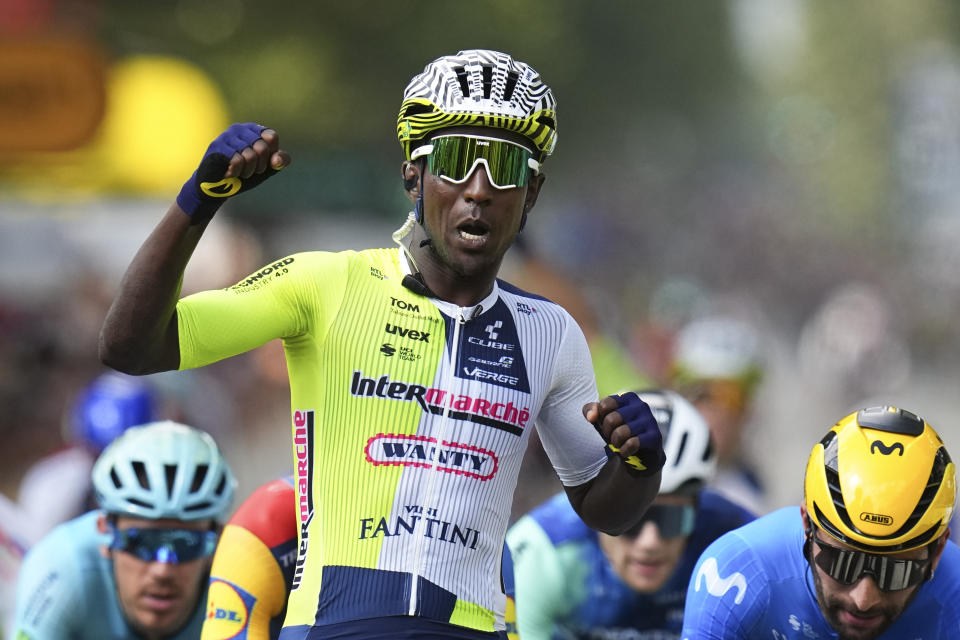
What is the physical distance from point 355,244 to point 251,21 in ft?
24.4

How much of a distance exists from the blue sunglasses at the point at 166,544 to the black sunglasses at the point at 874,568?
2.91m

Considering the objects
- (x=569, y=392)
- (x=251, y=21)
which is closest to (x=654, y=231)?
(x=251, y=21)

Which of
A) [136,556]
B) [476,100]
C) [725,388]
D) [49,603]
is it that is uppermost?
[725,388]

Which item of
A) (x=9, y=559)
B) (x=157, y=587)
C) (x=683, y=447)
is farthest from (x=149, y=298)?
(x=9, y=559)

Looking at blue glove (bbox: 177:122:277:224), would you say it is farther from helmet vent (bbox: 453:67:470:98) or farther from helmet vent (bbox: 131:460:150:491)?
helmet vent (bbox: 131:460:150:491)

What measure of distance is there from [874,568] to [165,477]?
3.22m

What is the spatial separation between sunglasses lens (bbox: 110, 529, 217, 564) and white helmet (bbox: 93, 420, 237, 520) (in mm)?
74

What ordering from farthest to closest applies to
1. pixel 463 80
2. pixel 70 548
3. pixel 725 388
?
pixel 725 388
pixel 70 548
pixel 463 80

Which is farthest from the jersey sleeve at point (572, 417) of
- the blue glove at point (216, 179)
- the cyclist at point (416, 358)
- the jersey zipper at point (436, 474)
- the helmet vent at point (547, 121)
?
the blue glove at point (216, 179)

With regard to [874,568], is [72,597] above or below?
below

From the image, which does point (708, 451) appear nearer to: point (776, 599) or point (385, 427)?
point (776, 599)

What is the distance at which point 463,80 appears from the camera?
4254mm

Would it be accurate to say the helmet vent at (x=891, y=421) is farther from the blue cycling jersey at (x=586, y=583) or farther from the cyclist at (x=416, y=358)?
the blue cycling jersey at (x=586, y=583)

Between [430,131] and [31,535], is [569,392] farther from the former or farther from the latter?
[31,535]
